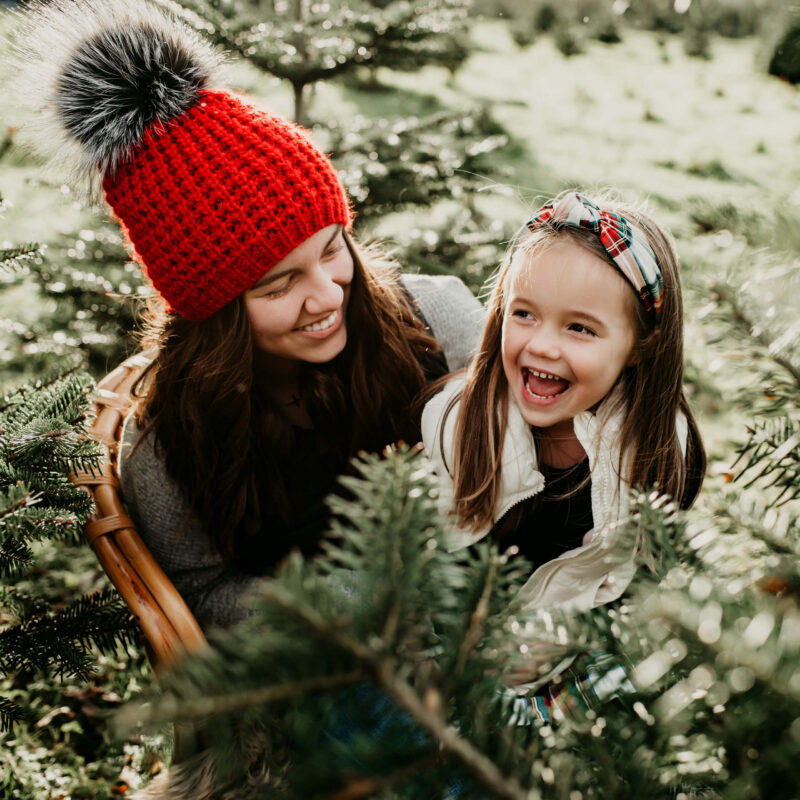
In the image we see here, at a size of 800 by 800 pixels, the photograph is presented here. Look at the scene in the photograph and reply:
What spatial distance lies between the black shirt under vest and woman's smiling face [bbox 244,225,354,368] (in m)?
0.71

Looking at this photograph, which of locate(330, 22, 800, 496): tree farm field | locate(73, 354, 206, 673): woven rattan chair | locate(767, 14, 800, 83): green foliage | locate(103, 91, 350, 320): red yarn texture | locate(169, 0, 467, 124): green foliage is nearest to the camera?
locate(767, 14, 800, 83): green foliage

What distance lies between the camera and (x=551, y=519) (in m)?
1.89

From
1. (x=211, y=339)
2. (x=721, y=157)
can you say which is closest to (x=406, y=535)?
(x=211, y=339)

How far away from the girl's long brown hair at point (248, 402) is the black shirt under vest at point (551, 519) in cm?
43

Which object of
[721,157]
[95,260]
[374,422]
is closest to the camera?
[374,422]

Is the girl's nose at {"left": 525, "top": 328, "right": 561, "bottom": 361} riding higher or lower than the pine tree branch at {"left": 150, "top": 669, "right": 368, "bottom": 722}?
lower

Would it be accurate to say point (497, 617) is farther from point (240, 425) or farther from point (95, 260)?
point (95, 260)

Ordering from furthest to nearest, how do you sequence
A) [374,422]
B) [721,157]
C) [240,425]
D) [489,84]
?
[489,84], [721,157], [374,422], [240,425]

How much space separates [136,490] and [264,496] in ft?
1.27

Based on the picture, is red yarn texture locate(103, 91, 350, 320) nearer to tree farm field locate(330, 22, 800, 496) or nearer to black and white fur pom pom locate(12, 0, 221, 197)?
black and white fur pom pom locate(12, 0, 221, 197)

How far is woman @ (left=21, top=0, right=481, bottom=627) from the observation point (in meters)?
1.63

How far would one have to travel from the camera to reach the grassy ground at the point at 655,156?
119 centimetres

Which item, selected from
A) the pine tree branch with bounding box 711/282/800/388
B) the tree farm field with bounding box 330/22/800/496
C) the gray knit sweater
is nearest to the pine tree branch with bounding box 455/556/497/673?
the pine tree branch with bounding box 711/282/800/388

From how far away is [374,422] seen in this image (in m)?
2.11
